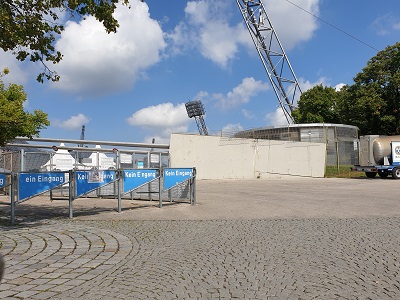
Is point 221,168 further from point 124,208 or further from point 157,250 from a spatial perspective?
point 157,250

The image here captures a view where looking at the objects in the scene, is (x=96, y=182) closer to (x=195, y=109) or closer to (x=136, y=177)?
(x=136, y=177)

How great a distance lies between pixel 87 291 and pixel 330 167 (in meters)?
30.9

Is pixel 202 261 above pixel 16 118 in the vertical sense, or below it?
below

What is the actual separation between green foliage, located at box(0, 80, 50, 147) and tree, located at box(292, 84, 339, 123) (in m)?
40.0

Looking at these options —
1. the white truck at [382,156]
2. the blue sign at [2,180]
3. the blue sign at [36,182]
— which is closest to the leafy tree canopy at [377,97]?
the white truck at [382,156]

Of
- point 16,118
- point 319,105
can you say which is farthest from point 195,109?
point 16,118

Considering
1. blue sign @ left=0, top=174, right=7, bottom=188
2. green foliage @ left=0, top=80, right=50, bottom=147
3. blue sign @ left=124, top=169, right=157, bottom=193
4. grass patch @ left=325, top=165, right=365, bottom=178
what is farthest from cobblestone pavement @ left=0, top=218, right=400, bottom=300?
grass patch @ left=325, top=165, right=365, bottom=178

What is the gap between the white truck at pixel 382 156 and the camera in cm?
2773

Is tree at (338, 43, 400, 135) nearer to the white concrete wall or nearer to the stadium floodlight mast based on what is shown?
the white concrete wall

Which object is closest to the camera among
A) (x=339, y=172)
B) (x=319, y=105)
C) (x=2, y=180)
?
(x=2, y=180)

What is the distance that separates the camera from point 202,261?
5.70 meters

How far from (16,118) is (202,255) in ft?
39.9

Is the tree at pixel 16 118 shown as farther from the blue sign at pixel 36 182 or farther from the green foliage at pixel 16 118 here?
the blue sign at pixel 36 182

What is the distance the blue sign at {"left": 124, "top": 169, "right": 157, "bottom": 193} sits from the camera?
11438 mm
